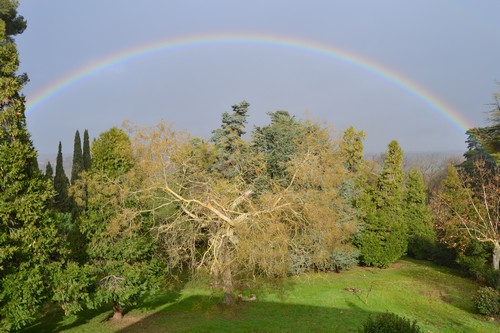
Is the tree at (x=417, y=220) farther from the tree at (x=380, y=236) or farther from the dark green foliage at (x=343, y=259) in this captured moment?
the dark green foliage at (x=343, y=259)

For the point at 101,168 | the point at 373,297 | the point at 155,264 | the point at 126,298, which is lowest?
the point at 373,297

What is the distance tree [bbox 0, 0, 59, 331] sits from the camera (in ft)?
33.8

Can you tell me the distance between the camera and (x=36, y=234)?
1109cm

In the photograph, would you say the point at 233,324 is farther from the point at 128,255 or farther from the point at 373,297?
the point at 373,297

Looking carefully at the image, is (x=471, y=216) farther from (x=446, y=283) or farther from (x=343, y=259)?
(x=343, y=259)

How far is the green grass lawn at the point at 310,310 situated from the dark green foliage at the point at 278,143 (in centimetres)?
636

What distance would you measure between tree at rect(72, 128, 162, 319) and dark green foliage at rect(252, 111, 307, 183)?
8.99 meters

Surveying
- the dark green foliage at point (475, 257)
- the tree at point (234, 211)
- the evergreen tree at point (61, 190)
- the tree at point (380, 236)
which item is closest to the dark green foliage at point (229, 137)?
the tree at point (234, 211)

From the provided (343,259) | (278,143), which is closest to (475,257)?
(343,259)

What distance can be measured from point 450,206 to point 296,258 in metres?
11.7

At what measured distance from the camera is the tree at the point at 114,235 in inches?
522

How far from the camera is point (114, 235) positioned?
13.5 metres

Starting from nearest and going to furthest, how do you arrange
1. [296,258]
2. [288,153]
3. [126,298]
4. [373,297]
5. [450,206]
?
[126,298] → [373,297] → [296,258] → [288,153] → [450,206]

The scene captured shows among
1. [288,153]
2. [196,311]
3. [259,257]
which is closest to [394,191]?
[288,153]
